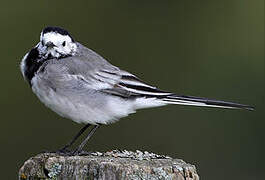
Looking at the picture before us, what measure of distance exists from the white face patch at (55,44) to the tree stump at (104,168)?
1.36m

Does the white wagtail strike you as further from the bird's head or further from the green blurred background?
the green blurred background

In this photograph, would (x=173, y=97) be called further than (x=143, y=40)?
No

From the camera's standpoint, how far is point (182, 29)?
10570mm

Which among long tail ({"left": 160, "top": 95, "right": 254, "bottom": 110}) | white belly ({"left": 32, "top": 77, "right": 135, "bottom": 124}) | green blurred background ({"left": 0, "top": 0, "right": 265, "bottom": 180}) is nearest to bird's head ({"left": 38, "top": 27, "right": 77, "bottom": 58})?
white belly ({"left": 32, "top": 77, "right": 135, "bottom": 124})

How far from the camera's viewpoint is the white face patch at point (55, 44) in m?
6.18

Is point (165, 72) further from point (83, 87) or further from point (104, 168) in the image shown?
point (104, 168)

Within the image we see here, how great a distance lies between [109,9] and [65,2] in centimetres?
69

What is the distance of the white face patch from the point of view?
6176 mm

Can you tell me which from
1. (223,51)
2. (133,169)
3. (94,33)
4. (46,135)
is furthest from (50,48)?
(223,51)

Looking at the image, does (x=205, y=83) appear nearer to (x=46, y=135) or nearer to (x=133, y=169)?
(x=46, y=135)

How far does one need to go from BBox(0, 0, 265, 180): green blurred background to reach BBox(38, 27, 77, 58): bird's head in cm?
297

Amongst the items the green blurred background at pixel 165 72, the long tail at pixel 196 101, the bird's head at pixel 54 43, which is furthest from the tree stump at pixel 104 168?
the green blurred background at pixel 165 72

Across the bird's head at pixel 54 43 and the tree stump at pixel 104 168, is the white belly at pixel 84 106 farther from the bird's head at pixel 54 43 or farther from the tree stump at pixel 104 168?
the tree stump at pixel 104 168

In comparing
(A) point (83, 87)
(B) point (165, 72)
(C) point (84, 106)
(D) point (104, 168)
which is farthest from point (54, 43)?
(B) point (165, 72)
